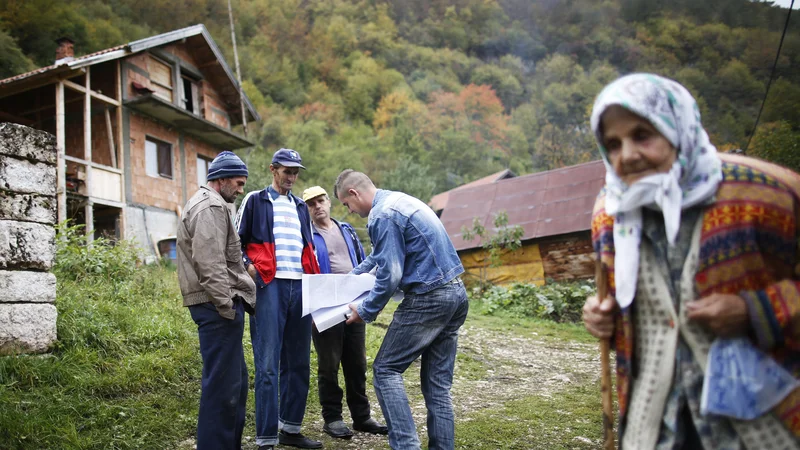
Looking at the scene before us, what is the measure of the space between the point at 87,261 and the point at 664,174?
8.45 metres

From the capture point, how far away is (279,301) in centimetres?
422

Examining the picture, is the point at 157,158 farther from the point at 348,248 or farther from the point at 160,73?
the point at 348,248

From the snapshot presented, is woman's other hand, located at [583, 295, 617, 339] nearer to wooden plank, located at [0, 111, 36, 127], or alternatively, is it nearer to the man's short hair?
the man's short hair

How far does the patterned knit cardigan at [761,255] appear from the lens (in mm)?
1442

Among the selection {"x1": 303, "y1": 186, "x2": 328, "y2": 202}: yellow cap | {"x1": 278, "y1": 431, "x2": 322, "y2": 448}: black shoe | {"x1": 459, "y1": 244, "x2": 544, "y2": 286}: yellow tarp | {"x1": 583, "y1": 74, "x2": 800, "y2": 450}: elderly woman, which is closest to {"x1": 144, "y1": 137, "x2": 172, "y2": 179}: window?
{"x1": 459, "y1": 244, "x2": 544, "y2": 286}: yellow tarp

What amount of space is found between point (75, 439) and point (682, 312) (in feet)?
13.4

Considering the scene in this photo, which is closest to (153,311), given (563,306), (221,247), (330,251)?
(330,251)

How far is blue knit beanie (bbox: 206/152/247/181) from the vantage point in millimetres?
3951

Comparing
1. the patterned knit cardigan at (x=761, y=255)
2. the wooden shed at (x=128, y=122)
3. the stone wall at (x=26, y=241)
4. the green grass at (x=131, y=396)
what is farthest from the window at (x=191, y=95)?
the patterned knit cardigan at (x=761, y=255)

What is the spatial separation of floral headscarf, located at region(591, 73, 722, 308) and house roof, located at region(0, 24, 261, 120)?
15.0m

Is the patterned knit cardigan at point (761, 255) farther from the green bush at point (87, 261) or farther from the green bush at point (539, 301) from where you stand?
the green bush at point (539, 301)

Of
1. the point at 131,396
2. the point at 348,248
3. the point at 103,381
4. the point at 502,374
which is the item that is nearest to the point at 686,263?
the point at 348,248

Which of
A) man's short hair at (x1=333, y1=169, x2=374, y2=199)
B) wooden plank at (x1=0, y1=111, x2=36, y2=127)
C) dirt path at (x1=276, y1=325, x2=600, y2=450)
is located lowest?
dirt path at (x1=276, y1=325, x2=600, y2=450)

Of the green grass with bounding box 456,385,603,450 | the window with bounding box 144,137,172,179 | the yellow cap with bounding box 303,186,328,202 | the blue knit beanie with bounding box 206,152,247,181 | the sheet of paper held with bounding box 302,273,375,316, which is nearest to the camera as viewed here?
the sheet of paper held with bounding box 302,273,375,316
